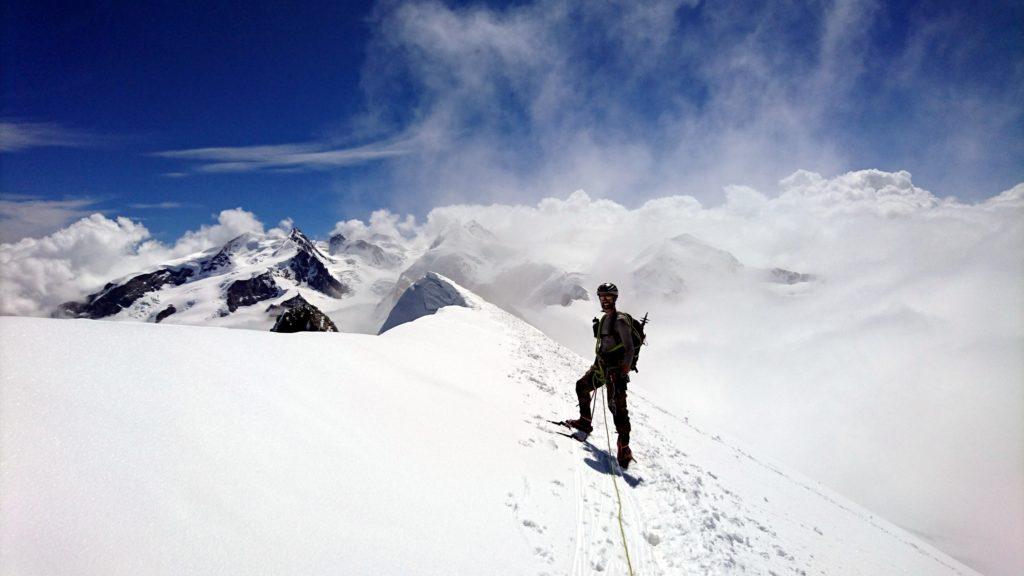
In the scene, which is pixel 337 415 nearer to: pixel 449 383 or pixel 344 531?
pixel 344 531

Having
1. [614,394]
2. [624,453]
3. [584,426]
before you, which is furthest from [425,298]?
[624,453]

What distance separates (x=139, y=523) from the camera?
11.0ft

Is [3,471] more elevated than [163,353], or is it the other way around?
[163,353]

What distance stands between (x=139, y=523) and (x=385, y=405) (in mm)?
4228

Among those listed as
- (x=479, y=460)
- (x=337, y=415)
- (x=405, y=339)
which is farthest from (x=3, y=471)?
(x=405, y=339)

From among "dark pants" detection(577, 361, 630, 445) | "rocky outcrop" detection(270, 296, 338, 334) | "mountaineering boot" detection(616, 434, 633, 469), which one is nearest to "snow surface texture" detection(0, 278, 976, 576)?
"mountaineering boot" detection(616, 434, 633, 469)

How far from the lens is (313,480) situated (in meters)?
4.88

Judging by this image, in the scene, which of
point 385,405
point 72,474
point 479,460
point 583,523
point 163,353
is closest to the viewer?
point 72,474

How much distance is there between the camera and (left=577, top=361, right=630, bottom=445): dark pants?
29.6ft

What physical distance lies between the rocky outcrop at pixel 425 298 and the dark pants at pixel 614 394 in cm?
5666

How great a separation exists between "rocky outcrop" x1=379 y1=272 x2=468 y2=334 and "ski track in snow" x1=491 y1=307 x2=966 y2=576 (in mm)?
57796

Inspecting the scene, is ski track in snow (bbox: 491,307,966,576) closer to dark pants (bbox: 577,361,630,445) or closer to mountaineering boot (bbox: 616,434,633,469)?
mountaineering boot (bbox: 616,434,633,469)

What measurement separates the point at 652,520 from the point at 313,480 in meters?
5.57

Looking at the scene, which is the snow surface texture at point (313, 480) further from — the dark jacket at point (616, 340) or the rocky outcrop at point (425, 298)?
the rocky outcrop at point (425, 298)
